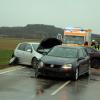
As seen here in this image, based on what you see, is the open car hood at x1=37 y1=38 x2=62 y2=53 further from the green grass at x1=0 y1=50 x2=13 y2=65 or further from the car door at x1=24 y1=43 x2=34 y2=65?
the green grass at x1=0 y1=50 x2=13 y2=65

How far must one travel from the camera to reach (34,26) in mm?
130125

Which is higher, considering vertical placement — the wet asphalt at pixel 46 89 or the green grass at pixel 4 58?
the wet asphalt at pixel 46 89

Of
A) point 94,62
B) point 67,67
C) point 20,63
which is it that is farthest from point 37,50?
point 67,67

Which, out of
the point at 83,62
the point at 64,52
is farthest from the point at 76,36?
the point at 64,52

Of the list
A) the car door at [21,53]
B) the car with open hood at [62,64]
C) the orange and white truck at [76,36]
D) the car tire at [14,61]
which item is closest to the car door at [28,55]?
the car door at [21,53]

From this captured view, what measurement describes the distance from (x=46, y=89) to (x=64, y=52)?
201 inches

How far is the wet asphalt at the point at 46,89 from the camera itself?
1199cm

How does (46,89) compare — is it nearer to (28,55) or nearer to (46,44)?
(28,55)

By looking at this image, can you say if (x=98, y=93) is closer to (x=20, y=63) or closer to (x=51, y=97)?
(x=51, y=97)

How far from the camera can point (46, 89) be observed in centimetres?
1384

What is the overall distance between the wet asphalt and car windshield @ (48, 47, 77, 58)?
4.46ft

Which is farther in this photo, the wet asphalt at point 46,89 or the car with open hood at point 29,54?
the car with open hood at point 29,54

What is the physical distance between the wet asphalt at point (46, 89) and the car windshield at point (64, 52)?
4.46ft

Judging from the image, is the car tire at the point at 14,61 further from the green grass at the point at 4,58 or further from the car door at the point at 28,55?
the green grass at the point at 4,58
